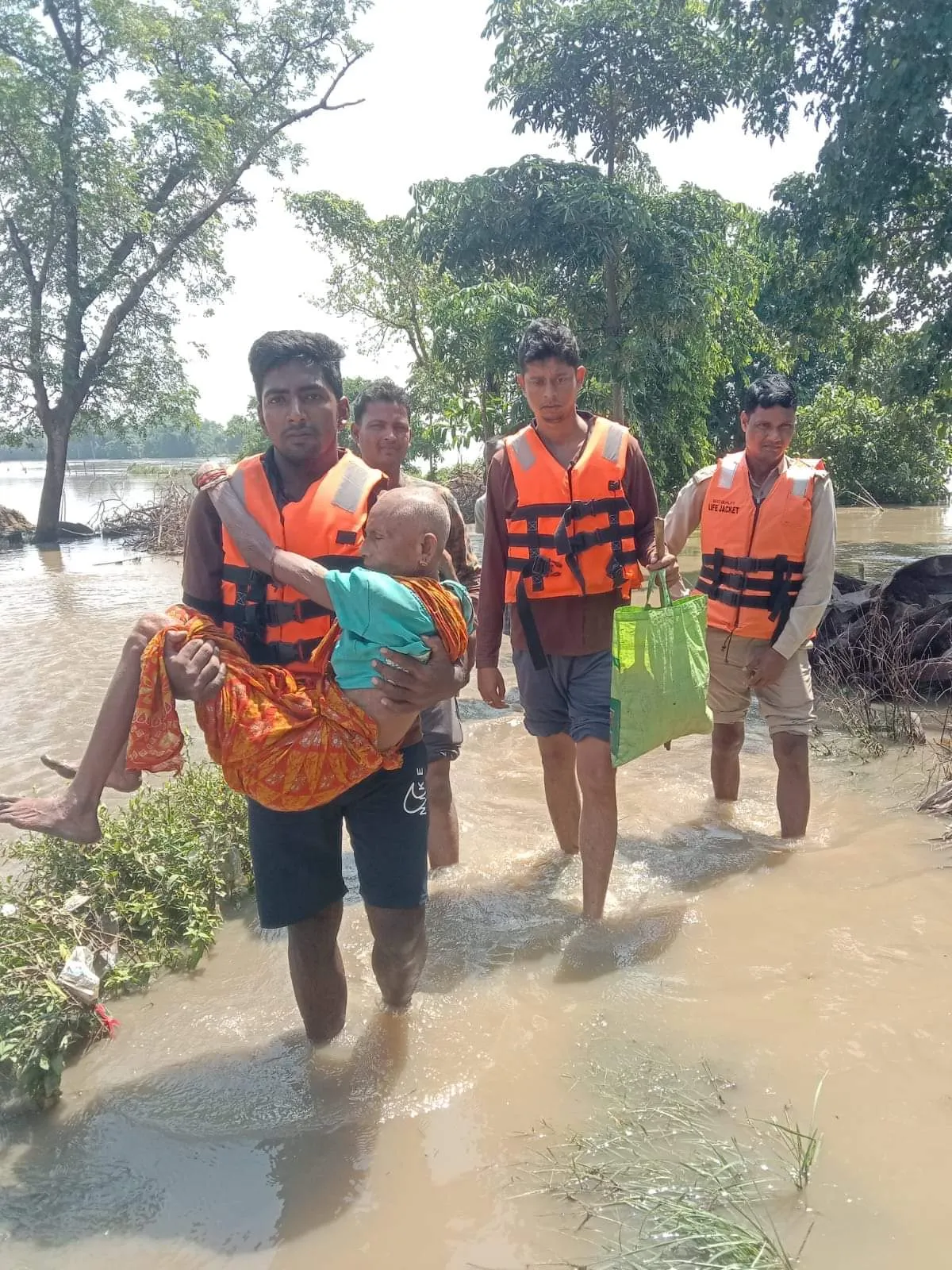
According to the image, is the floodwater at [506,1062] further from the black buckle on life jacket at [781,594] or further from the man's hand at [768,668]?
the black buckle on life jacket at [781,594]

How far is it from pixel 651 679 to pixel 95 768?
1.91 m

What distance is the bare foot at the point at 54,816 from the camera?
2299mm

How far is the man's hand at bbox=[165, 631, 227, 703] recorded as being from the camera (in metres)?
2.23

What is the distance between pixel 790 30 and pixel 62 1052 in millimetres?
9353

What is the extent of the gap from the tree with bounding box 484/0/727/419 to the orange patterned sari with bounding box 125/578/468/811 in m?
12.5

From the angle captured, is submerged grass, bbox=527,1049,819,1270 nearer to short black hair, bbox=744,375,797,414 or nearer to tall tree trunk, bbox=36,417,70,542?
short black hair, bbox=744,375,797,414

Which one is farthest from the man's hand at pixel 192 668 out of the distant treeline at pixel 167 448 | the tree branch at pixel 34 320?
the distant treeline at pixel 167 448

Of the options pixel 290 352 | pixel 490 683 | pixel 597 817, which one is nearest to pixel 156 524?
pixel 490 683

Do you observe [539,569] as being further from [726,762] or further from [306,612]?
[726,762]

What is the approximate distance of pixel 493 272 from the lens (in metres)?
14.3

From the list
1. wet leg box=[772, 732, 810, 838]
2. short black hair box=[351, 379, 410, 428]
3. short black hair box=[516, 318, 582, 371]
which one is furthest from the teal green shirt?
wet leg box=[772, 732, 810, 838]

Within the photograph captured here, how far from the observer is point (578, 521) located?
351 cm

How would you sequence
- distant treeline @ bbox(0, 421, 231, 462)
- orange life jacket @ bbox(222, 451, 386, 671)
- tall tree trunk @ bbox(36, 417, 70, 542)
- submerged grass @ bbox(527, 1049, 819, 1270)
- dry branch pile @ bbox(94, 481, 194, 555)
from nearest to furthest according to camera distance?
submerged grass @ bbox(527, 1049, 819, 1270), orange life jacket @ bbox(222, 451, 386, 671), dry branch pile @ bbox(94, 481, 194, 555), tall tree trunk @ bbox(36, 417, 70, 542), distant treeline @ bbox(0, 421, 231, 462)

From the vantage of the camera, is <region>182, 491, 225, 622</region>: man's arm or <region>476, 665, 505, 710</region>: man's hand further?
<region>476, 665, 505, 710</region>: man's hand
